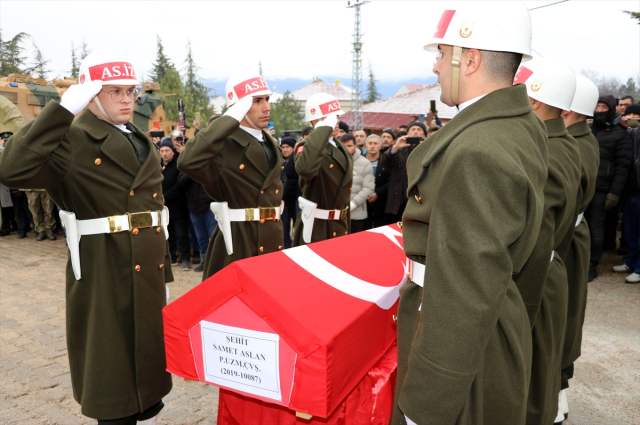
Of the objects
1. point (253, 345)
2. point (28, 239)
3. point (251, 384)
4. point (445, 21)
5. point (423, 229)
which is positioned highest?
point (445, 21)

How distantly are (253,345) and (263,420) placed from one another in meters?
0.72

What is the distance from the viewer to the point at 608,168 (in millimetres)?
6777

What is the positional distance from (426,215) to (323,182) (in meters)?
3.70

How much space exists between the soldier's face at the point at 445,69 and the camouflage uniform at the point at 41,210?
10.0 metres

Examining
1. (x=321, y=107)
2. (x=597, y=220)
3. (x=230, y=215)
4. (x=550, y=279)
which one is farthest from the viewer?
(x=597, y=220)

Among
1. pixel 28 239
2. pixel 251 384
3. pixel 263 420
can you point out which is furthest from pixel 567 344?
pixel 28 239

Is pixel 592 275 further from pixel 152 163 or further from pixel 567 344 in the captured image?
pixel 152 163

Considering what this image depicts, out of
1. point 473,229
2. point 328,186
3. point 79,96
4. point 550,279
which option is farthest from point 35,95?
point 473,229

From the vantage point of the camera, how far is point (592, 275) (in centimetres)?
685

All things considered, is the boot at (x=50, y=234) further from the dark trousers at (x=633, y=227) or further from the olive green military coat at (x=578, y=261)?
the dark trousers at (x=633, y=227)

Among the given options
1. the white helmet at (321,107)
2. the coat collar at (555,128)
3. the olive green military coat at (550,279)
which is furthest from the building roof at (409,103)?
the olive green military coat at (550,279)

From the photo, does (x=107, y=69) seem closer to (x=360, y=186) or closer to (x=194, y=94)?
(x=360, y=186)

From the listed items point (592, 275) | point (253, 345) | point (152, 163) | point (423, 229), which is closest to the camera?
point (423, 229)

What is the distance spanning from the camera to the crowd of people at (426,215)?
4.77 feet
